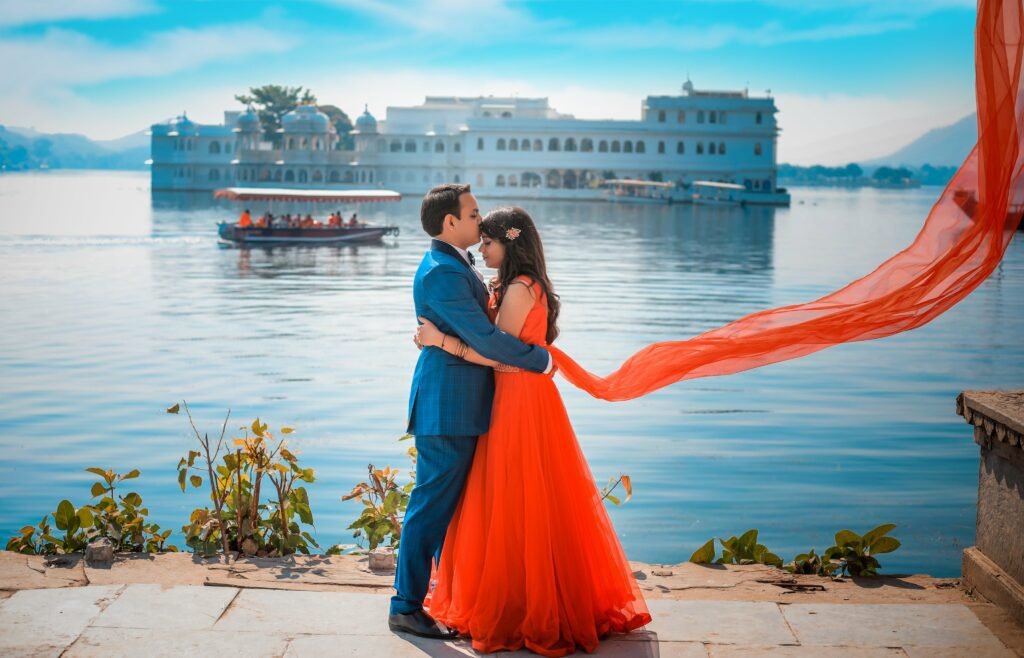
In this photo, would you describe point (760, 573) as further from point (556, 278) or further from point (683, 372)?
point (556, 278)

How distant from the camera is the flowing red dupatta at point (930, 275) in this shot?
3.04 metres

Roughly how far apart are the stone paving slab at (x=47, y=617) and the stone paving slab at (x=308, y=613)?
35 cm

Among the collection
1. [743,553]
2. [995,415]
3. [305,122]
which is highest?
[305,122]

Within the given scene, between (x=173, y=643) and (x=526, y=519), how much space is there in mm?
909

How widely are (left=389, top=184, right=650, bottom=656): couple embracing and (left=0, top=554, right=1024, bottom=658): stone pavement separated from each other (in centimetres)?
10

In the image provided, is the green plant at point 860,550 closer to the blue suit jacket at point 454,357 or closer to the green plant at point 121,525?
the blue suit jacket at point 454,357

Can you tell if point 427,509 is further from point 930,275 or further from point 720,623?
point 930,275

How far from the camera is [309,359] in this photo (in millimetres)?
12664

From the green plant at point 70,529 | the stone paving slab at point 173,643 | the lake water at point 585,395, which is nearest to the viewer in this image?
the stone paving slab at point 173,643

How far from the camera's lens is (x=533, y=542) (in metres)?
3.03

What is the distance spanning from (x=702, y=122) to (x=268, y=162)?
22900 millimetres

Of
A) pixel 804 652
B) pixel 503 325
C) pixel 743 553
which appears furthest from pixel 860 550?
pixel 503 325

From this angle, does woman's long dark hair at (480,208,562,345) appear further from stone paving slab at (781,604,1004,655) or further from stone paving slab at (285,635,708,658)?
→ stone paving slab at (781,604,1004,655)

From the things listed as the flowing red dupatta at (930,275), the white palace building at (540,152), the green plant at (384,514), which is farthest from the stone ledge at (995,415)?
the white palace building at (540,152)
